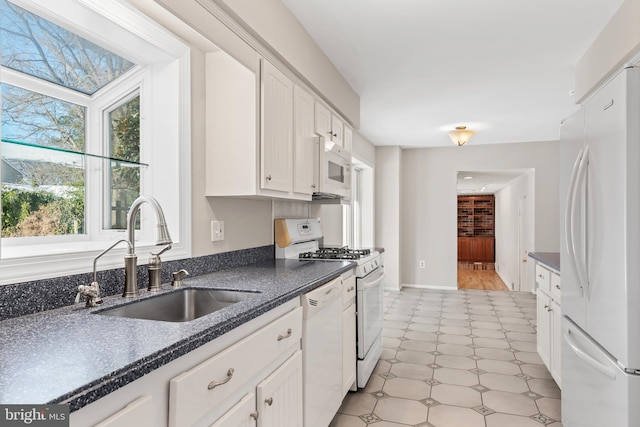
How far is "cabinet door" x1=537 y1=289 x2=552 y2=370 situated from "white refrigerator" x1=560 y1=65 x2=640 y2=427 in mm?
777

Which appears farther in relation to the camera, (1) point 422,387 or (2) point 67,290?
(1) point 422,387

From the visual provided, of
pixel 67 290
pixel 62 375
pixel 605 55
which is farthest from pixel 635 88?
pixel 67 290

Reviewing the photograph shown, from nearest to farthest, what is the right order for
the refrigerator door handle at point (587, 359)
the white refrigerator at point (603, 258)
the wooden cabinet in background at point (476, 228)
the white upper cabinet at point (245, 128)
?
the white refrigerator at point (603, 258)
the refrigerator door handle at point (587, 359)
the white upper cabinet at point (245, 128)
the wooden cabinet in background at point (476, 228)

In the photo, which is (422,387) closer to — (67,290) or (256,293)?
(256,293)

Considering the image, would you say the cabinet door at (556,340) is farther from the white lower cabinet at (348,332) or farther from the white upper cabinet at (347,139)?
the white upper cabinet at (347,139)

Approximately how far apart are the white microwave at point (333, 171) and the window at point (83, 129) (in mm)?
1050

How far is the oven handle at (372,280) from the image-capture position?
2729 millimetres

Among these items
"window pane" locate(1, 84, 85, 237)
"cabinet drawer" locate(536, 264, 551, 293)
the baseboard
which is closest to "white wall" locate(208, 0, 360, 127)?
"window pane" locate(1, 84, 85, 237)

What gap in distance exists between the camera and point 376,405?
2590 millimetres

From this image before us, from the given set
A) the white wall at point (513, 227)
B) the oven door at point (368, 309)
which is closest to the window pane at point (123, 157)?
the oven door at point (368, 309)

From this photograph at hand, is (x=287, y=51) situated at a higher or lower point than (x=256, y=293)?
higher

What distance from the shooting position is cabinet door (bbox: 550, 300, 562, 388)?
259 centimetres

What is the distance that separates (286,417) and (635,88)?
1.79 m

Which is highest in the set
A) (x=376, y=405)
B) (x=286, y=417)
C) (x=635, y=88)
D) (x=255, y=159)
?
(x=635, y=88)
